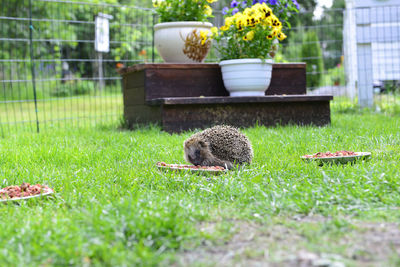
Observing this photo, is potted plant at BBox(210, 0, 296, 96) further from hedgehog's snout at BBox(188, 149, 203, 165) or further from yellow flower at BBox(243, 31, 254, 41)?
hedgehog's snout at BBox(188, 149, 203, 165)

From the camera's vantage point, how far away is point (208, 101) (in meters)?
5.15

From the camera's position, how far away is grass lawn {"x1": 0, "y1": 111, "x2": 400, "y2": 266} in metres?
1.57

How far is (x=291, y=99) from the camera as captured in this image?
17.7 feet

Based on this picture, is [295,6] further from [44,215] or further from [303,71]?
[44,215]

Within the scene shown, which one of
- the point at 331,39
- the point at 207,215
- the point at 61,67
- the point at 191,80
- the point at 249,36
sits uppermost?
the point at 331,39

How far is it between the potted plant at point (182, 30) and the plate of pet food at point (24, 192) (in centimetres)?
370

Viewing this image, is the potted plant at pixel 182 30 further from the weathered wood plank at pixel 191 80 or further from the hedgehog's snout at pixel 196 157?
the hedgehog's snout at pixel 196 157

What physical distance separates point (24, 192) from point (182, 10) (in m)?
4.16

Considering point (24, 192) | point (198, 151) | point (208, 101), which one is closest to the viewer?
point (24, 192)

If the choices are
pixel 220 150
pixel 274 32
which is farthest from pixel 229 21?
pixel 220 150

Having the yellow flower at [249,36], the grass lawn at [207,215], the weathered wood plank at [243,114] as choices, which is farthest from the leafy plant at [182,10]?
the grass lawn at [207,215]

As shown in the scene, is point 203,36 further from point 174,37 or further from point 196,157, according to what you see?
point 196,157

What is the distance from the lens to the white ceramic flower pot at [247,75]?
5.28 meters

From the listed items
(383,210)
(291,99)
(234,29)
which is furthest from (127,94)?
(383,210)
